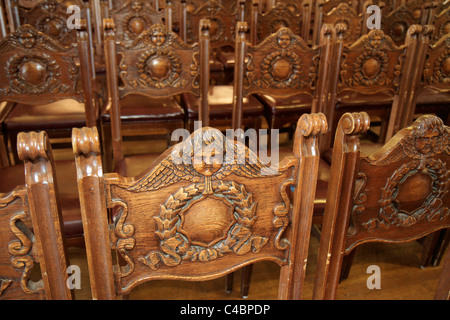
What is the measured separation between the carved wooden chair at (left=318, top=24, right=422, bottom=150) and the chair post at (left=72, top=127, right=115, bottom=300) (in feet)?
3.53

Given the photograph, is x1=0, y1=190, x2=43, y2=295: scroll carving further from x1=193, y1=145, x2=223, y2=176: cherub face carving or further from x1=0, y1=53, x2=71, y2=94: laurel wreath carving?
x1=0, y1=53, x2=71, y2=94: laurel wreath carving

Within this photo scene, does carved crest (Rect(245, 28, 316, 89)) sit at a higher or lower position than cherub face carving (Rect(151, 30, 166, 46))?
lower

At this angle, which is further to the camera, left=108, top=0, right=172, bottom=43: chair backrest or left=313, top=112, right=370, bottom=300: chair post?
left=108, top=0, right=172, bottom=43: chair backrest

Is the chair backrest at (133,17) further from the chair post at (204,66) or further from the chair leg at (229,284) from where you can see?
the chair leg at (229,284)

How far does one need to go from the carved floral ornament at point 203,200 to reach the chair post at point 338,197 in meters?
0.10

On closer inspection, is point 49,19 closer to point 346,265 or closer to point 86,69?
point 86,69

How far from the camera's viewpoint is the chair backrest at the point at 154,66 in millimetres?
1346

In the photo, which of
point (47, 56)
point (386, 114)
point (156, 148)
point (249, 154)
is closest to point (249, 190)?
point (249, 154)

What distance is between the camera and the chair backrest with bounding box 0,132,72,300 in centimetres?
60

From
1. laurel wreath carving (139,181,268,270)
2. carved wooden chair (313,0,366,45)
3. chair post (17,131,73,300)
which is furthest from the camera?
carved wooden chair (313,0,366,45)

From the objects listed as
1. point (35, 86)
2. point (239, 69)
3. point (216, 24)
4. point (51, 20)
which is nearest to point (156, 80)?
point (239, 69)

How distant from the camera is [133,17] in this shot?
2.25m

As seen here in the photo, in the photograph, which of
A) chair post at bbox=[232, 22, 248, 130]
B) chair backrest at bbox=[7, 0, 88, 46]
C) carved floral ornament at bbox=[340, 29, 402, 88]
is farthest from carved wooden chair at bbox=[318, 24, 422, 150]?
chair backrest at bbox=[7, 0, 88, 46]

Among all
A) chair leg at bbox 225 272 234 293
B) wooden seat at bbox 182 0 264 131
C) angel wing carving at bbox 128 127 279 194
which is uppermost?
angel wing carving at bbox 128 127 279 194
